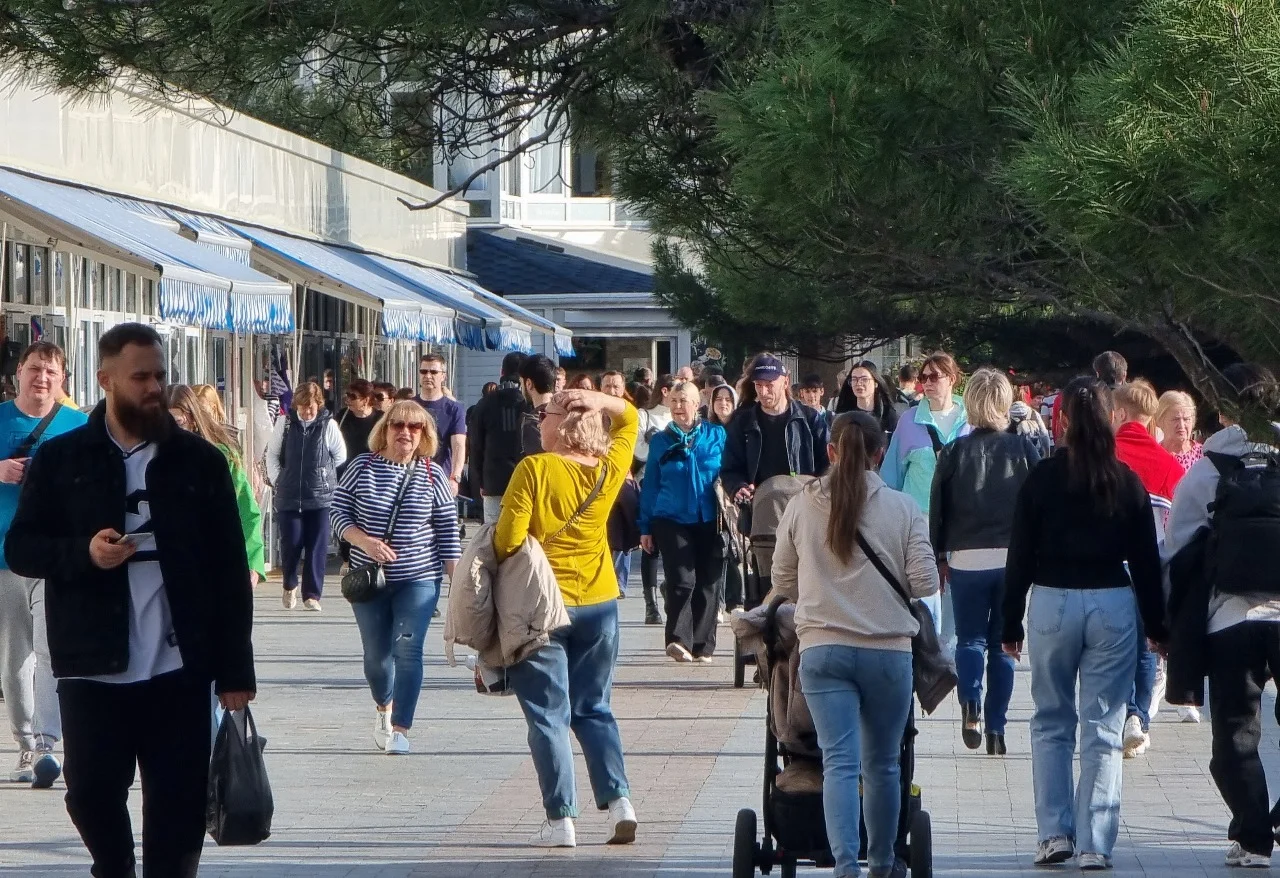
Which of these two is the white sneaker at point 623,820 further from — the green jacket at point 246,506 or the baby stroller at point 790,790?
the green jacket at point 246,506

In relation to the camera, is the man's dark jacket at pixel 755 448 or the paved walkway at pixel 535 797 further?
the man's dark jacket at pixel 755 448

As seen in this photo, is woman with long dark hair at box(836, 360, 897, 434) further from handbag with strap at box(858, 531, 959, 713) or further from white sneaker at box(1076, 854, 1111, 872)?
handbag with strap at box(858, 531, 959, 713)

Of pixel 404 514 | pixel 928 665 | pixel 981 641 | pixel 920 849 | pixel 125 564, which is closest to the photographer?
pixel 125 564

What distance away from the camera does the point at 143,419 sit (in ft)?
16.8

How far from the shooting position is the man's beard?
509 centimetres

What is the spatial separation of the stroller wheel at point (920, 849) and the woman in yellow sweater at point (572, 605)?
1439 millimetres

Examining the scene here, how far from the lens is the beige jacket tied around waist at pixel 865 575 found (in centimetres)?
586

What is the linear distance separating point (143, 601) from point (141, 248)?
24.3 feet

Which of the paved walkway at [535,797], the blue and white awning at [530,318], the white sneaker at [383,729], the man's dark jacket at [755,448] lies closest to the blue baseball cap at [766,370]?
the man's dark jacket at [755,448]

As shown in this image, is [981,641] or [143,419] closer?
[143,419]

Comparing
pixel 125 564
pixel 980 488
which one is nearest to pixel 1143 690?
pixel 980 488

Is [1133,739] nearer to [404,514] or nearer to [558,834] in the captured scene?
[558,834]

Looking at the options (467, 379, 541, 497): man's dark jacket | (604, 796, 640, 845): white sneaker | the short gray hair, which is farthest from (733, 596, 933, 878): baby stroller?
(467, 379, 541, 497): man's dark jacket

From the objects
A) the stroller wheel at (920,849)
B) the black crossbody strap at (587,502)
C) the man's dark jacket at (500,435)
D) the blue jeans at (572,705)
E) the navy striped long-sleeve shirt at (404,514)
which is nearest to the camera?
the stroller wheel at (920,849)
